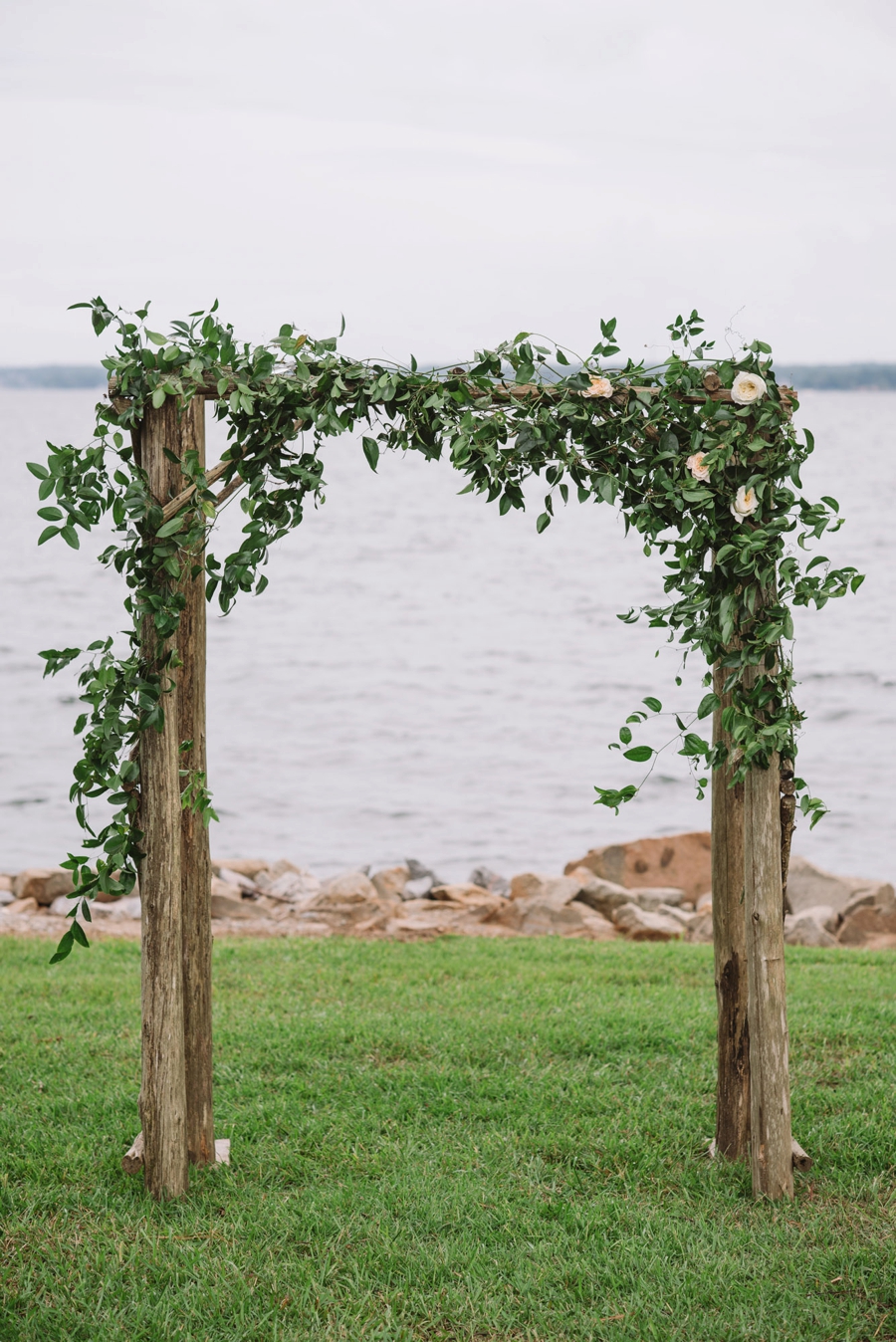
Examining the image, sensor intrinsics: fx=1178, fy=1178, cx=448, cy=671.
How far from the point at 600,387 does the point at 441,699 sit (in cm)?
1612

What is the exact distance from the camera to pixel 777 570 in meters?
3.59

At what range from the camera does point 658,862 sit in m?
9.52

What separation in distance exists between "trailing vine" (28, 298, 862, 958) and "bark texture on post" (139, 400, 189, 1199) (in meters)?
0.05

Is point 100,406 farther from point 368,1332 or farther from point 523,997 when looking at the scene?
point 523,997

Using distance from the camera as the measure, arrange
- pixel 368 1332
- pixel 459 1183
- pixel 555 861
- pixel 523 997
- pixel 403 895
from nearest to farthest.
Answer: pixel 368 1332, pixel 459 1183, pixel 523 997, pixel 403 895, pixel 555 861

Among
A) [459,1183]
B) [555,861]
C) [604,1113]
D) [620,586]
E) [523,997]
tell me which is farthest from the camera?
[620,586]

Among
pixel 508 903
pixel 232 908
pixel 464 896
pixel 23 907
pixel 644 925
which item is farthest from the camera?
pixel 464 896

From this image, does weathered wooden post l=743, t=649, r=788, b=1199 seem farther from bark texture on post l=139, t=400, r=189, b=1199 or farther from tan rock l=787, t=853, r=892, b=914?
tan rock l=787, t=853, r=892, b=914

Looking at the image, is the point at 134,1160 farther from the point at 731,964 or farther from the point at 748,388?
the point at 748,388

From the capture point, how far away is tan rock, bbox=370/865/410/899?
359 inches

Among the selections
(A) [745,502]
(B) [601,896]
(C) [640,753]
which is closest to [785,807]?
(C) [640,753]

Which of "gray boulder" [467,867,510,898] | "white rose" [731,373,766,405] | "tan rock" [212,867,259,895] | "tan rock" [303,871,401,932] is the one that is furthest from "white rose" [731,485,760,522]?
"gray boulder" [467,867,510,898]

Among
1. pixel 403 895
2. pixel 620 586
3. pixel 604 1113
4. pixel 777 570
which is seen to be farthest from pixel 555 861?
pixel 620 586

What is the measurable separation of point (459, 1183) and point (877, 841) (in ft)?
31.4
